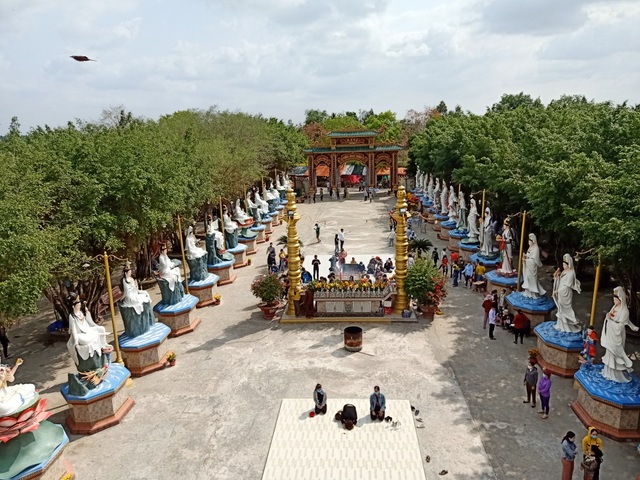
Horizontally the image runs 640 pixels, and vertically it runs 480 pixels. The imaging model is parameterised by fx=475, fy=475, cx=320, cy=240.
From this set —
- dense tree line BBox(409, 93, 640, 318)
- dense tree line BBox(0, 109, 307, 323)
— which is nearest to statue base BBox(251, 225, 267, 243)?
dense tree line BBox(0, 109, 307, 323)

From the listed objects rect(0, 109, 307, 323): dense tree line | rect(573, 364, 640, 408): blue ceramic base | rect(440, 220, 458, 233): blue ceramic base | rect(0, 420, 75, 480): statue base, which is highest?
rect(0, 109, 307, 323): dense tree line

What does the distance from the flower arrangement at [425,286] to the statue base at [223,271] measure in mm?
9277

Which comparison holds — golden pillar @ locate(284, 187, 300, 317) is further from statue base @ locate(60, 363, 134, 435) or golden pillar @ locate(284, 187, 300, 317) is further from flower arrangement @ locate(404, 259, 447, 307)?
statue base @ locate(60, 363, 134, 435)

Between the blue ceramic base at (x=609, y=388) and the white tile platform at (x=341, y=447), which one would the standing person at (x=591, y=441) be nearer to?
the blue ceramic base at (x=609, y=388)

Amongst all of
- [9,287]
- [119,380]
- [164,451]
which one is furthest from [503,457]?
[9,287]

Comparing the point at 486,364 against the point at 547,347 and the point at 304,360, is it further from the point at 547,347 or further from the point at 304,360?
the point at 304,360

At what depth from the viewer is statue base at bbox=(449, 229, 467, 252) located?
26.0m

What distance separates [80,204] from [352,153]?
40.6 metres

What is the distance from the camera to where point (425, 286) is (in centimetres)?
1669

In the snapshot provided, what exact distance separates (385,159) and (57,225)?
42712mm

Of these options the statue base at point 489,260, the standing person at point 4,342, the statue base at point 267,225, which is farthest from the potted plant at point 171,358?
the statue base at point 267,225

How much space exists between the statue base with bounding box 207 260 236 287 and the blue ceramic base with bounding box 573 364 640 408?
15.5 meters

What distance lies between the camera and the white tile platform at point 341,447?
31.3 feet

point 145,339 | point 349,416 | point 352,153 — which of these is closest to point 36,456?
point 145,339
